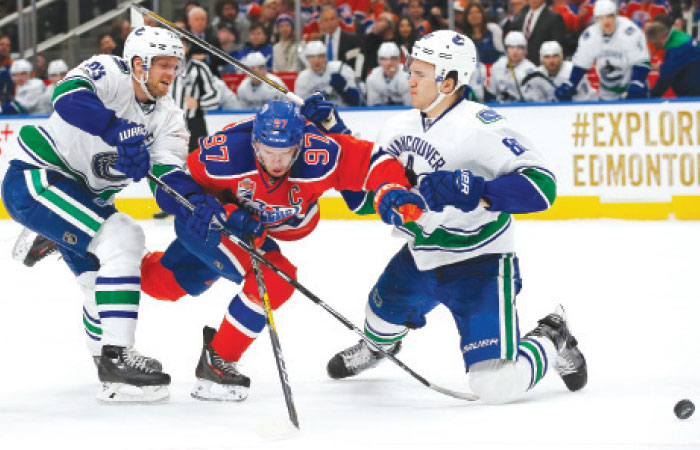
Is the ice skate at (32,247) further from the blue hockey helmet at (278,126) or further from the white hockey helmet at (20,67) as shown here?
the white hockey helmet at (20,67)

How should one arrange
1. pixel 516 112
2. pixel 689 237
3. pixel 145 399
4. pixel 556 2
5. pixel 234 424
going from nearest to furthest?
pixel 234 424, pixel 145 399, pixel 689 237, pixel 516 112, pixel 556 2

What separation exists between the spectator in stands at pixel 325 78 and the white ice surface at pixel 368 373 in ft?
7.71

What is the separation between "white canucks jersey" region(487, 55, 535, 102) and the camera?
8.81m

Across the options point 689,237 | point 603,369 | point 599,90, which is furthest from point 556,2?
point 603,369

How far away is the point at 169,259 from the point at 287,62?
5842mm

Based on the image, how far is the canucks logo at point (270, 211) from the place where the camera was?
12.4ft

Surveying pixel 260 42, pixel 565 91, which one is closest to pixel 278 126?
pixel 565 91

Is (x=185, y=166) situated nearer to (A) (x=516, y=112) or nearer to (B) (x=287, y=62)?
(A) (x=516, y=112)

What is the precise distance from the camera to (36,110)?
390 inches

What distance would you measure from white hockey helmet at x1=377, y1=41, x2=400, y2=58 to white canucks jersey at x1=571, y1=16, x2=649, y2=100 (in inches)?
54.8

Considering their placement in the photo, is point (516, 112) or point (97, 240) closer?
point (97, 240)

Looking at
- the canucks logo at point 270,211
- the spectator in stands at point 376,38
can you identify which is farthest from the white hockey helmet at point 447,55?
the spectator in stands at point 376,38

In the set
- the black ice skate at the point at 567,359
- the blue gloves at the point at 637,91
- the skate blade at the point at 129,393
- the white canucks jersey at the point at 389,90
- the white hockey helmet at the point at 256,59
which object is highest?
the black ice skate at the point at 567,359

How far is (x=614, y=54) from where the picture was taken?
28.0 feet
